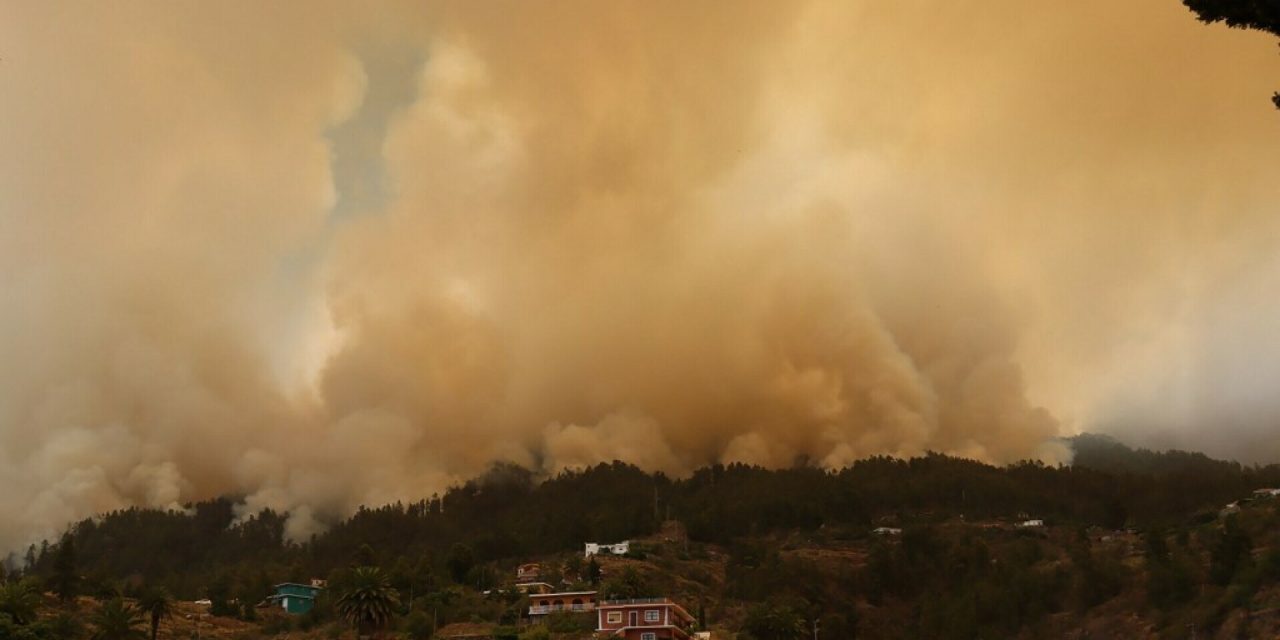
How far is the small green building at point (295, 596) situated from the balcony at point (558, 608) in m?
33.9

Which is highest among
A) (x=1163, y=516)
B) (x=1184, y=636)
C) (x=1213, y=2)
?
(x=1163, y=516)

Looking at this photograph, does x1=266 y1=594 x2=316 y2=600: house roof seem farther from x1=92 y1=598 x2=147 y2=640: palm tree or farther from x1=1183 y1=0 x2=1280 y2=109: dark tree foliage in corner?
x1=1183 y1=0 x2=1280 y2=109: dark tree foliage in corner

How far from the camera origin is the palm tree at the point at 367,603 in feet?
382

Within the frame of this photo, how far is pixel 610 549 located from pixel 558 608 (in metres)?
48.0

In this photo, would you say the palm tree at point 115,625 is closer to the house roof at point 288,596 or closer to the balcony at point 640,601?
the house roof at point 288,596

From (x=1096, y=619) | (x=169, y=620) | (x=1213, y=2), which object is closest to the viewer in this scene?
(x=1213, y=2)

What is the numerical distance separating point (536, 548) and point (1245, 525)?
108 metres

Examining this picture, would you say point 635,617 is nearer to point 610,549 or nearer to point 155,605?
point 155,605

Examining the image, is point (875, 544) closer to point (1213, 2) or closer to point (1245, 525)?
point (1245, 525)

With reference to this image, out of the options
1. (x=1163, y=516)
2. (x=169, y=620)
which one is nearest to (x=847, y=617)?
(x=1163, y=516)

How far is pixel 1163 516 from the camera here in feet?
634

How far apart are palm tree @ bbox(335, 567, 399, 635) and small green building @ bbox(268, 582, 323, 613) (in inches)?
1631

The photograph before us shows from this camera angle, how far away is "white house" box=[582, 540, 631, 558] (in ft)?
614

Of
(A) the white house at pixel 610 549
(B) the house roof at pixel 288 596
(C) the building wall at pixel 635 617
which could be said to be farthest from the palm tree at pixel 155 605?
(A) the white house at pixel 610 549
